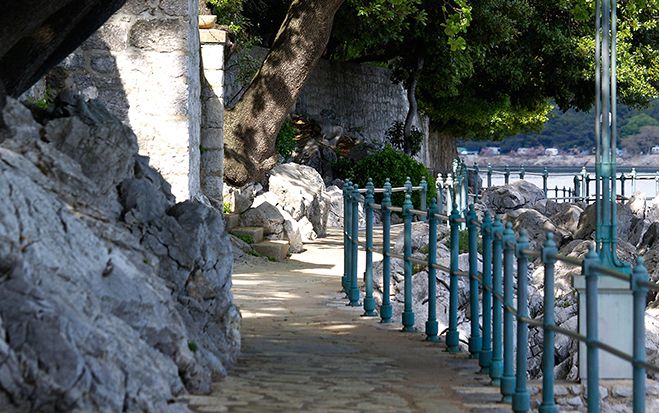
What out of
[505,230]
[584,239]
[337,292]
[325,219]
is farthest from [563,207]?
[505,230]

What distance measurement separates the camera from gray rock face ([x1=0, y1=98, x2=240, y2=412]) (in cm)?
447

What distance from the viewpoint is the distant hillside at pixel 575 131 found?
75500 mm

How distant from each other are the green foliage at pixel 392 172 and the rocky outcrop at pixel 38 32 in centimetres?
1562

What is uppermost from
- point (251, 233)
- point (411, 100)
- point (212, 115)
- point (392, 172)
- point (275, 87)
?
point (411, 100)

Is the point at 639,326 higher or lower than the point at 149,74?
lower

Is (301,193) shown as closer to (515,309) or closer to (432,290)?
(432,290)

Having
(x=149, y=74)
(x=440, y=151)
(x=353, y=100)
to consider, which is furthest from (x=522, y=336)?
(x=440, y=151)

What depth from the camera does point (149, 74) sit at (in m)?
11.3

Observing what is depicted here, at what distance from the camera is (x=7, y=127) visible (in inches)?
236

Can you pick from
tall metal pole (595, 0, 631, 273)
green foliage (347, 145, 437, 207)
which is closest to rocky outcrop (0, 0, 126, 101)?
tall metal pole (595, 0, 631, 273)

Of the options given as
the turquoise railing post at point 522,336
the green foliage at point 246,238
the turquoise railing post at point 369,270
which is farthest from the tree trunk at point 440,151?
the turquoise railing post at point 522,336

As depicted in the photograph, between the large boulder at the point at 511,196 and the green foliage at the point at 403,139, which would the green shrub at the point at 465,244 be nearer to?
the large boulder at the point at 511,196

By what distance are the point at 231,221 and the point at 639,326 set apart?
11171mm

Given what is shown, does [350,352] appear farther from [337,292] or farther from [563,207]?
[563,207]
